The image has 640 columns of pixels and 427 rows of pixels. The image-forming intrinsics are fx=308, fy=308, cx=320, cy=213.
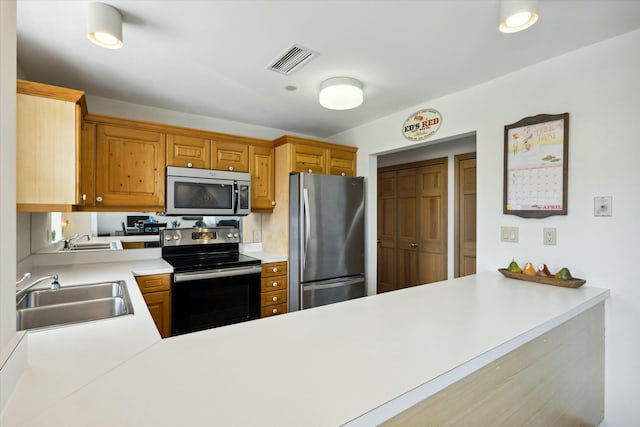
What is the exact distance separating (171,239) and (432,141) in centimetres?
258

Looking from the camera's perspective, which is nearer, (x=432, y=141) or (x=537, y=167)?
(x=537, y=167)

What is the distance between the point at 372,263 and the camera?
350cm

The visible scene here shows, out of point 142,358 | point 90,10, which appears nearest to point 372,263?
point 142,358

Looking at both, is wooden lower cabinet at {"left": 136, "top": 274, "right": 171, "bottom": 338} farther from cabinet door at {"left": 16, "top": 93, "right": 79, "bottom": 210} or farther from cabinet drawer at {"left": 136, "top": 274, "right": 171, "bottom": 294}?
cabinet door at {"left": 16, "top": 93, "right": 79, "bottom": 210}

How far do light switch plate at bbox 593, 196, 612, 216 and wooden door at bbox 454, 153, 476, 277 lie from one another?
5.40 feet

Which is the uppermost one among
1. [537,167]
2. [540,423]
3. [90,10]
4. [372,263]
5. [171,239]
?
[90,10]

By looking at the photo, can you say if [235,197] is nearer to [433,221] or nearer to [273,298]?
[273,298]

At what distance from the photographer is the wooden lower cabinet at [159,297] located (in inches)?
93.1

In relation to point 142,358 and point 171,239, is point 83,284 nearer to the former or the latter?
point 171,239

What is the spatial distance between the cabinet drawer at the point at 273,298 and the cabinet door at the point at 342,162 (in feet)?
4.51

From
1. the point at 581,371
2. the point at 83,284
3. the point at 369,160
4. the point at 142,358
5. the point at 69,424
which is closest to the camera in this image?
the point at 69,424

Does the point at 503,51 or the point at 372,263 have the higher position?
the point at 503,51

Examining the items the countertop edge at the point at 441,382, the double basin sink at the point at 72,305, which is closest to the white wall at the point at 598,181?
the countertop edge at the point at 441,382

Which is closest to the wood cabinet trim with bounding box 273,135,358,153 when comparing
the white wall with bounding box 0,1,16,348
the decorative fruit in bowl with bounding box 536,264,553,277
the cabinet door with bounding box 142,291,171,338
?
the cabinet door with bounding box 142,291,171,338
